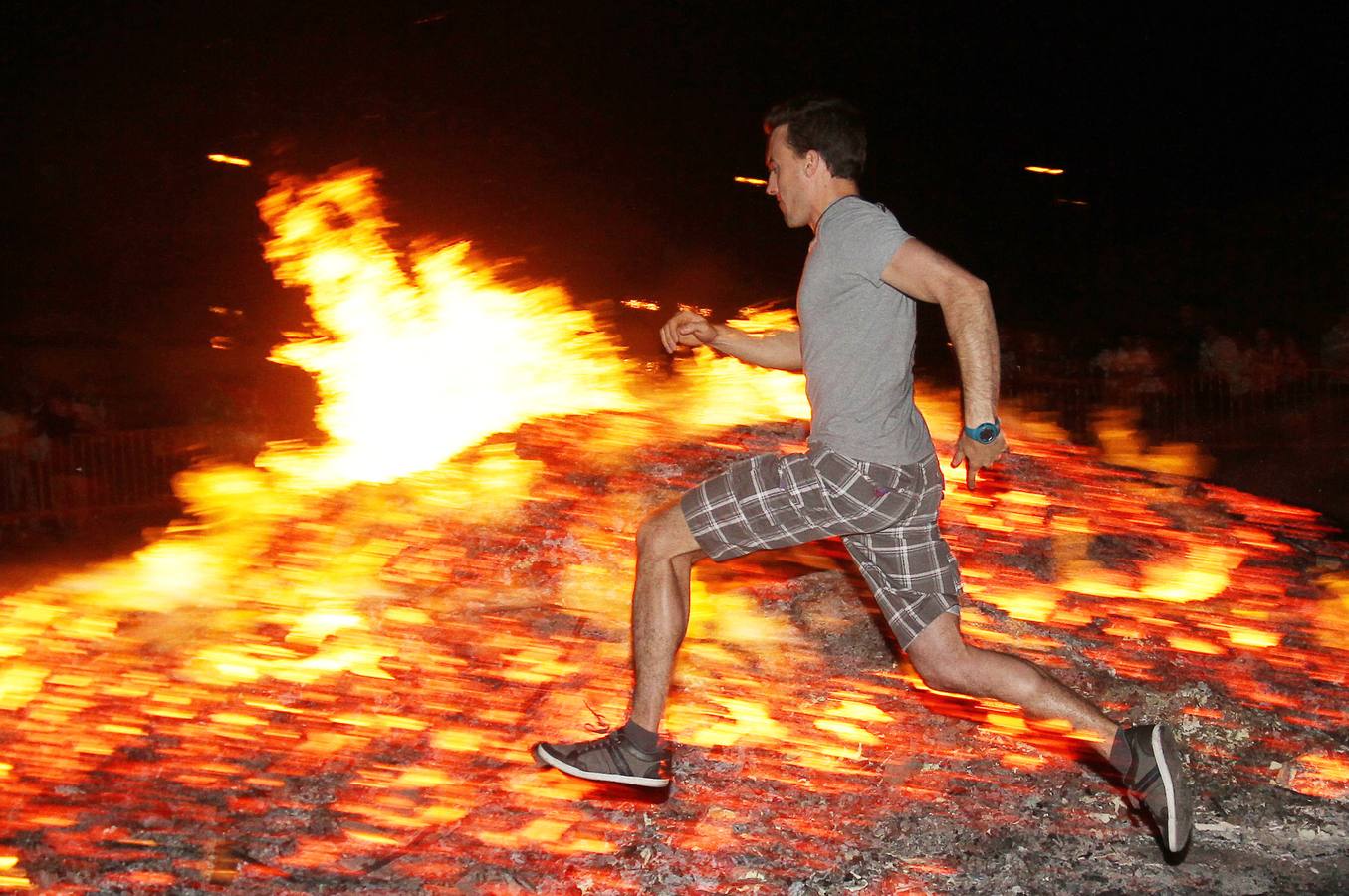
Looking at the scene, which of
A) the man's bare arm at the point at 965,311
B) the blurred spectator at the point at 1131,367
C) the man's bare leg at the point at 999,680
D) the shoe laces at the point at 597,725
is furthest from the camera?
the blurred spectator at the point at 1131,367

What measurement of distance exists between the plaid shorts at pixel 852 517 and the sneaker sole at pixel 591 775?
72 cm

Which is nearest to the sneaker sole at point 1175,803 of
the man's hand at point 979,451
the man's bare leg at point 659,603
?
the man's hand at point 979,451

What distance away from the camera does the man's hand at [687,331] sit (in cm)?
348

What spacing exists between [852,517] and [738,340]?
2.72 ft

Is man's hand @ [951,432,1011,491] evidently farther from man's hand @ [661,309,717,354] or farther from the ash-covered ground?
the ash-covered ground

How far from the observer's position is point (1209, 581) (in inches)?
197

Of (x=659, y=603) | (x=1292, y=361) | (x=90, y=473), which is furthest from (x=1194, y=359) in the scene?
(x=90, y=473)

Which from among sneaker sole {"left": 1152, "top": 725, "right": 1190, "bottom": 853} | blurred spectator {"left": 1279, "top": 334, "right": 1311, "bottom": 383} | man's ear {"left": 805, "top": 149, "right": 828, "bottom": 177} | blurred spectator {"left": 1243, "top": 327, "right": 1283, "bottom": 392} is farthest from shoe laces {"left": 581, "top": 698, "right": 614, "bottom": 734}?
blurred spectator {"left": 1279, "top": 334, "right": 1311, "bottom": 383}

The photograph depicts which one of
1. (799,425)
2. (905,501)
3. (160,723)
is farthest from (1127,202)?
(160,723)

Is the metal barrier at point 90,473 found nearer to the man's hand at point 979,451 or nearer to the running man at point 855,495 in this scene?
the running man at point 855,495

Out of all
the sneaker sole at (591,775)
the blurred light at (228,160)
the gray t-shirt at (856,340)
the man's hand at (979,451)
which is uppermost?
the blurred light at (228,160)

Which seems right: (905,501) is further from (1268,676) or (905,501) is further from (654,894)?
(1268,676)

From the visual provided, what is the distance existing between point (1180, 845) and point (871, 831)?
2.78ft

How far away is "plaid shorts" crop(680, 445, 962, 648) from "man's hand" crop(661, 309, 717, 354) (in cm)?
51
